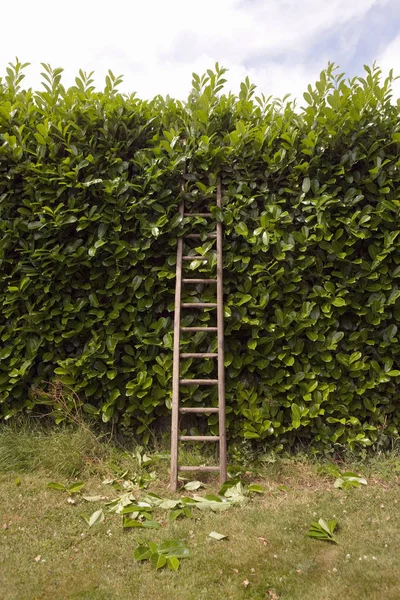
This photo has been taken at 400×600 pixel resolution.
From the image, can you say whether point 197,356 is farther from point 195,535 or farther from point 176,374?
point 195,535

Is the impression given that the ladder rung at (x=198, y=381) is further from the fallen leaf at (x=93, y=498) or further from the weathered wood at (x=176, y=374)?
the fallen leaf at (x=93, y=498)

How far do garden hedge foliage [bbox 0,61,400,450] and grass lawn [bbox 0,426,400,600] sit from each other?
409 mm

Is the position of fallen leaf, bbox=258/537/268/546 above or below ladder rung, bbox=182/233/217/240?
below

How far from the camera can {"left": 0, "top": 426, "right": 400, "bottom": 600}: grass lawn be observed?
2.69 metres

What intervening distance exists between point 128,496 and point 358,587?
1.77 metres

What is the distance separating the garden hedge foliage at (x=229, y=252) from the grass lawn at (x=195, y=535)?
409mm

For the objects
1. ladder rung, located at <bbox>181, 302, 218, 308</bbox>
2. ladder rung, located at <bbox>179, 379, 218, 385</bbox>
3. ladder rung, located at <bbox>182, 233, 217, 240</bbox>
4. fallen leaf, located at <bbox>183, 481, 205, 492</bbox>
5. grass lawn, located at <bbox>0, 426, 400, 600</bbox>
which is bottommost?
grass lawn, located at <bbox>0, 426, 400, 600</bbox>

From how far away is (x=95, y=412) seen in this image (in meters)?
4.43

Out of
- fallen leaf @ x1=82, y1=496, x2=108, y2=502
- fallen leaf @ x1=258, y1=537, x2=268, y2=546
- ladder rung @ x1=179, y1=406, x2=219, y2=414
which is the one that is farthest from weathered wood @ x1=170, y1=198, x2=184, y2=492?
fallen leaf @ x1=258, y1=537, x2=268, y2=546

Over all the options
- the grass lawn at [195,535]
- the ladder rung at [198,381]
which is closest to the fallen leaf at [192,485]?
the grass lawn at [195,535]

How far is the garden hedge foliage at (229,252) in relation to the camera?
4.30 metres

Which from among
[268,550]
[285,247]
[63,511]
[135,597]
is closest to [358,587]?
[268,550]

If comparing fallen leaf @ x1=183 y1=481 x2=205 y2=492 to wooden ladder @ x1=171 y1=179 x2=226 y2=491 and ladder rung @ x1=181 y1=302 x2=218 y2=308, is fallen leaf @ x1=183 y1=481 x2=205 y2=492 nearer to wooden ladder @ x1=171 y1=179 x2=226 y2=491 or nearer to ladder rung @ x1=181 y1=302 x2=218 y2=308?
wooden ladder @ x1=171 y1=179 x2=226 y2=491

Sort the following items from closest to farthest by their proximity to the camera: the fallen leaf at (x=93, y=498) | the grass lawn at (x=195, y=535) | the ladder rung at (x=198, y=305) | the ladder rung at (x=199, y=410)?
the grass lawn at (x=195, y=535)
the fallen leaf at (x=93, y=498)
the ladder rung at (x=199, y=410)
the ladder rung at (x=198, y=305)
